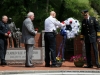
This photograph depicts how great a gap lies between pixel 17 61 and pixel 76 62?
2213 mm

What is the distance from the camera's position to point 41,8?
19312mm

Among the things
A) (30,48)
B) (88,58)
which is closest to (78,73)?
(88,58)

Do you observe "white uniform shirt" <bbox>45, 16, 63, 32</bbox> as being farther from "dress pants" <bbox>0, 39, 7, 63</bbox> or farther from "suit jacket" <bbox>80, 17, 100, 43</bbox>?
"dress pants" <bbox>0, 39, 7, 63</bbox>

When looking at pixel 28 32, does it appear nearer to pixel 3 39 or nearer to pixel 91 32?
pixel 3 39

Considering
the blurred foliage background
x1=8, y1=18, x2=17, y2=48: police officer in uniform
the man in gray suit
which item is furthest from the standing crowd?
the blurred foliage background

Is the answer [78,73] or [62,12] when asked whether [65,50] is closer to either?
[78,73]

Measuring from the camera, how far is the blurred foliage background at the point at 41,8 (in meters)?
17.9

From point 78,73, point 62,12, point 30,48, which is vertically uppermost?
point 62,12

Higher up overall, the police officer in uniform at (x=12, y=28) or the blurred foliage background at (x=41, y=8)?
the blurred foliage background at (x=41, y=8)

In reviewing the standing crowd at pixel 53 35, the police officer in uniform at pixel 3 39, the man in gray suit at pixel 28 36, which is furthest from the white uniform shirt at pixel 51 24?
the police officer in uniform at pixel 3 39

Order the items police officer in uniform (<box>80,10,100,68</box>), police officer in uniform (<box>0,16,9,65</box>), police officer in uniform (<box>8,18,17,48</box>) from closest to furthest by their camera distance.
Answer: police officer in uniform (<box>80,10,100,68</box>) → police officer in uniform (<box>0,16,9,65</box>) → police officer in uniform (<box>8,18,17,48</box>)

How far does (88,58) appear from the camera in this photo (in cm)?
901

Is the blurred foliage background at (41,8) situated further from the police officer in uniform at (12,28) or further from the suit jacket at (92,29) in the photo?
the suit jacket at (92,29)

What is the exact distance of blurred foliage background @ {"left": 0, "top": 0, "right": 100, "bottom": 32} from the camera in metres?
17.9
